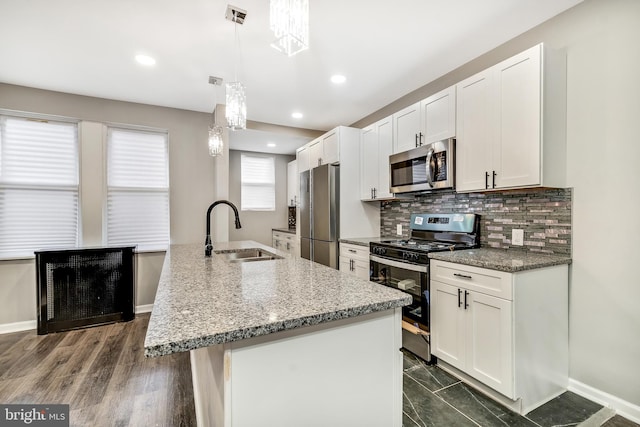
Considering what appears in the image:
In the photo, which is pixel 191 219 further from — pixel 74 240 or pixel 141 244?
pixel 74 240

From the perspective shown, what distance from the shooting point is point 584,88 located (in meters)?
1.91

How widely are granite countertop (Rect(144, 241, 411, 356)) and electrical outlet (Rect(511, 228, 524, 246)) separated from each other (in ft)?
5.38

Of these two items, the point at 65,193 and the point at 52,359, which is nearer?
the point at 52,359

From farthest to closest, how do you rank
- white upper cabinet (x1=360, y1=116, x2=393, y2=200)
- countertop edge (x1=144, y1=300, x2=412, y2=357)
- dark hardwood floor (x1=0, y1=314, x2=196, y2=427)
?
white upper cabinet (x1=360, y1=116, x2=393, y2=200)
dark hardwood floor (x1=0, y1=314, x2=196, y2=427)
countertop edge (x1=144, y1=300, x2=412, y2=357)

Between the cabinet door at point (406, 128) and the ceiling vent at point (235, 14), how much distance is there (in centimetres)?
172

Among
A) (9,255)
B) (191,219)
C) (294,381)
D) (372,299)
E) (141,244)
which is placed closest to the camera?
(294,381)

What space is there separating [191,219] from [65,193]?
1394 mm

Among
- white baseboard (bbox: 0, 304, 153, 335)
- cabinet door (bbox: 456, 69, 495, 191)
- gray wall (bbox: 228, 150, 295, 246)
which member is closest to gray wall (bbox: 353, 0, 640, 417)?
cabinet door (bbox: 456, 69, 495, 191)

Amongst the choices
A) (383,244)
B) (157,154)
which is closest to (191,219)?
(157,154)

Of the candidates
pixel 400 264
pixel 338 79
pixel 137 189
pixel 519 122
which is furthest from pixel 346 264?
pixel 137 189

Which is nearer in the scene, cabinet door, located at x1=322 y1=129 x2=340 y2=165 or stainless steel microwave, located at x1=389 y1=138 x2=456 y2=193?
stainless steel microwave, located at x1=389 y1=138 x2=456 y2=193

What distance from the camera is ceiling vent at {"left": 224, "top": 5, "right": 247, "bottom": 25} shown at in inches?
76.5

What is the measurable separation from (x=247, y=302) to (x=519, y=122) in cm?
211

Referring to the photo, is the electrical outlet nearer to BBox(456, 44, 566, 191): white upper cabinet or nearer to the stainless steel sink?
BBox(456, 44, 566, 191): white upper cabinet
